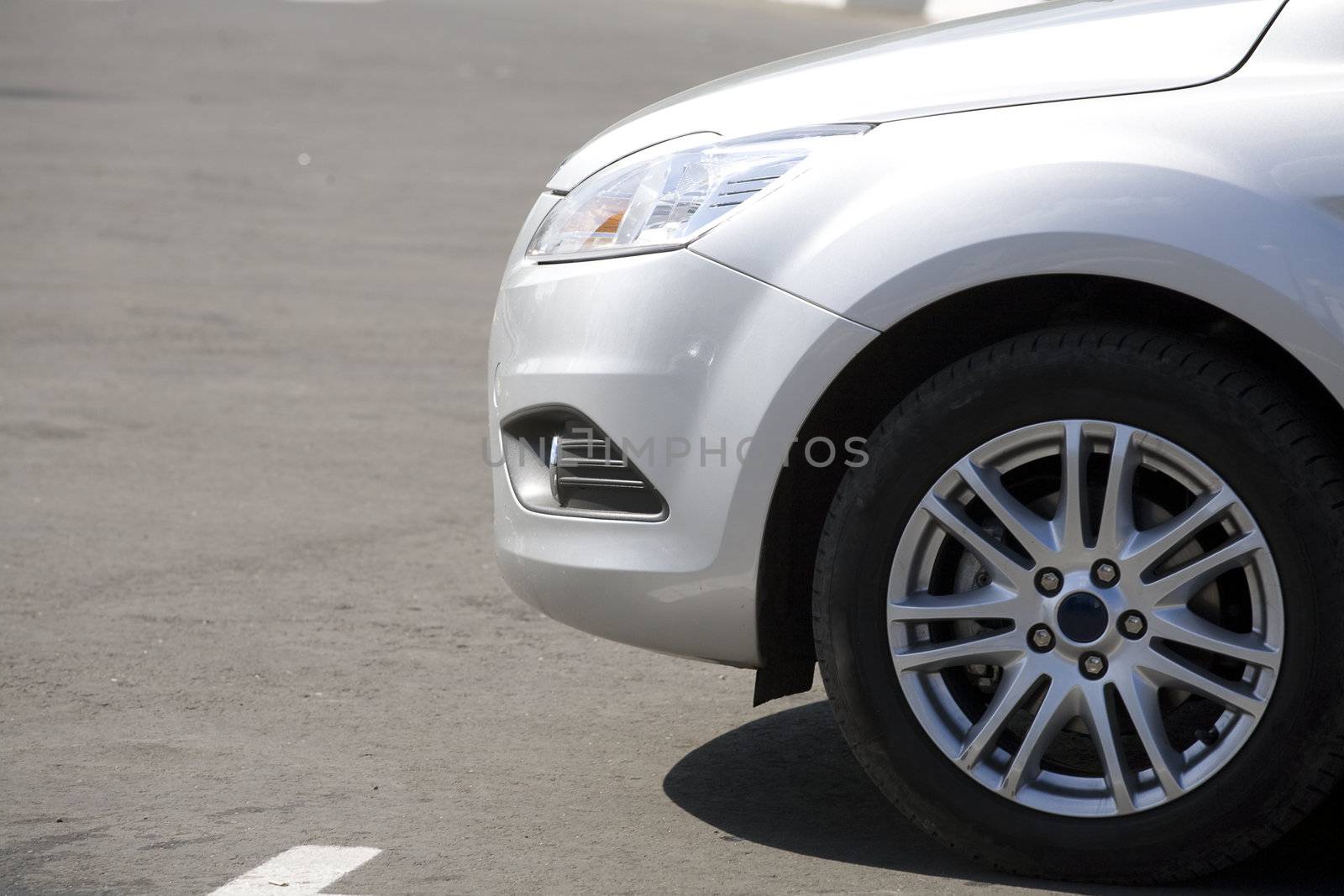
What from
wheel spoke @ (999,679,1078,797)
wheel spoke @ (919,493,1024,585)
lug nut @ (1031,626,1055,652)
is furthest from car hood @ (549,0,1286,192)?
wheel spoke @ (999,679,1078,797)

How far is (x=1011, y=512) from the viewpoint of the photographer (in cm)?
295

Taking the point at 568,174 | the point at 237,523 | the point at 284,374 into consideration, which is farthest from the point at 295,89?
the point at 568,174

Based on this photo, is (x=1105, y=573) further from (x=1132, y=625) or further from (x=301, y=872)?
(x=301, y=872)

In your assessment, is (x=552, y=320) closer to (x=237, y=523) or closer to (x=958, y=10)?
(x=237, y=523)

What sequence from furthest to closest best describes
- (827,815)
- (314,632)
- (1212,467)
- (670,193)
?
(314,632) < (827,815) < (670,193) < (1212,467)

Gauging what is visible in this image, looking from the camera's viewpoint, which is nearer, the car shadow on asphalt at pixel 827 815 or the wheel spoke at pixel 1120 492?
the wheel spoke at pixel 1120 492

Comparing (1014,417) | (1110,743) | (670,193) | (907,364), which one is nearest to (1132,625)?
(1110,743)

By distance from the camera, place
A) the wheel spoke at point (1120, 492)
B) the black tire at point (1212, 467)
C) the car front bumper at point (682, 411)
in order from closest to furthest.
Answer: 1. the black tire at point (1212, 467)
2. the wheel spoke at point (1120, 492)
3. the car front bumper at point (682, 411)

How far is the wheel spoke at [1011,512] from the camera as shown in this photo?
294cm

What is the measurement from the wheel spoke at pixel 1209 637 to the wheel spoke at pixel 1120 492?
143 millimetres

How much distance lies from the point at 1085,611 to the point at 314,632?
2.36m

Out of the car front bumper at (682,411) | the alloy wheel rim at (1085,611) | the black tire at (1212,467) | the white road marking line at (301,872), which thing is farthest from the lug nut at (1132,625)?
the white road marking line at (301,872)

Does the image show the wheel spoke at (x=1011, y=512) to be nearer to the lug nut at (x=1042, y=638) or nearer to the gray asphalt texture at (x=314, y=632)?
the lug nut at (x=1042, y=638)

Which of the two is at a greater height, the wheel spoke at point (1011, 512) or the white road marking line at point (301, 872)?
the wheel spoke at point (1011, 512)
